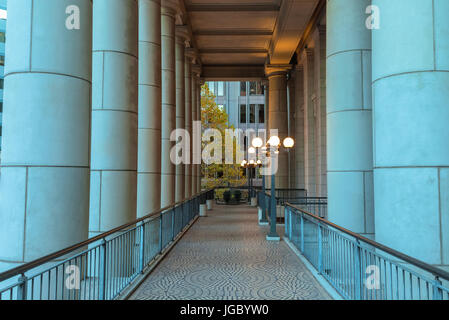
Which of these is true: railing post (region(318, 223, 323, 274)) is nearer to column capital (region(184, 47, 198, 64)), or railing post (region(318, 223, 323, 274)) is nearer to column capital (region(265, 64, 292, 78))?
column capital (region(184, 47, 198, 64))

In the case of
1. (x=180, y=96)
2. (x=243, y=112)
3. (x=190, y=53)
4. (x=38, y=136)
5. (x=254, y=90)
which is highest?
(x=254, y=90)

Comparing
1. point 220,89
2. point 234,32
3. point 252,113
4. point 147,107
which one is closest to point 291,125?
point 234,32

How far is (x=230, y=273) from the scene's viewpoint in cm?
796

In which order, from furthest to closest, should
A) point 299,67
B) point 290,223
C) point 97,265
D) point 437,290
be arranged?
point 299,67 < point 290,223 < point 97,265 < point 437,290

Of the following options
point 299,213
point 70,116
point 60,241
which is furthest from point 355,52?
point 60,241

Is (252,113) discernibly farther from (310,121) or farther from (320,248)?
(320,248)

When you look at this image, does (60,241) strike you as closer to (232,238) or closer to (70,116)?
(70,116)

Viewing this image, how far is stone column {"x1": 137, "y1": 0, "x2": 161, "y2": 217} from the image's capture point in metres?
11.3

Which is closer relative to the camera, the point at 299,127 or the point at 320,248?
the point at 320,248

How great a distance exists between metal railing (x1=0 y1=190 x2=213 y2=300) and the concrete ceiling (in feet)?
38.2

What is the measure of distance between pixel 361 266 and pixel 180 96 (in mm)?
15429

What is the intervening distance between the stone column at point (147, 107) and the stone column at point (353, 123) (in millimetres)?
5739

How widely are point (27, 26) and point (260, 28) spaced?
65.4 feet

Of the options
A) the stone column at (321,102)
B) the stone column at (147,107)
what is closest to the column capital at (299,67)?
the stone column at (321,102)
